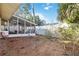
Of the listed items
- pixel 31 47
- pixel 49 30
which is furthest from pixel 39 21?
pixel 31 47

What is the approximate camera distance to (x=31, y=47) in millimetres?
1775

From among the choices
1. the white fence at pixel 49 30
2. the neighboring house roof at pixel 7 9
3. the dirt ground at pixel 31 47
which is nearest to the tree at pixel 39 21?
the white fence at pixel 49 30

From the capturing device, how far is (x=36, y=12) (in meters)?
1.77

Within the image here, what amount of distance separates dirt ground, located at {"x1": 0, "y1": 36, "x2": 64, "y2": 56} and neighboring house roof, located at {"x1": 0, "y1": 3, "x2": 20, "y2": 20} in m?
0.26

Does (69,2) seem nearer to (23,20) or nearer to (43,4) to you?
(43,4)

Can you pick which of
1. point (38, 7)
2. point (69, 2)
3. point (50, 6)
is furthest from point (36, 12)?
point (69, 2)

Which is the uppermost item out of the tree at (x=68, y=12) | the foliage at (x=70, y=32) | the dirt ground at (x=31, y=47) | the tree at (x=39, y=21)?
the tree at (x=68, y=12)

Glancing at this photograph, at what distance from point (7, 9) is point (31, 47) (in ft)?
1.64

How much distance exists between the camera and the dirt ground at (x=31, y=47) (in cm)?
177

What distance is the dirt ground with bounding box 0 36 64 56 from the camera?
1766mm

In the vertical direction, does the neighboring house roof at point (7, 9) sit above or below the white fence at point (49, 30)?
above

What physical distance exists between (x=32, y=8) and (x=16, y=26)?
10.6 inches

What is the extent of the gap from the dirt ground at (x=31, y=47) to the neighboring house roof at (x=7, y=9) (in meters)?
0.26

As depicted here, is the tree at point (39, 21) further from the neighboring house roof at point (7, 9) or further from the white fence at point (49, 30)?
the neighboring house roof at point (7, 9)
